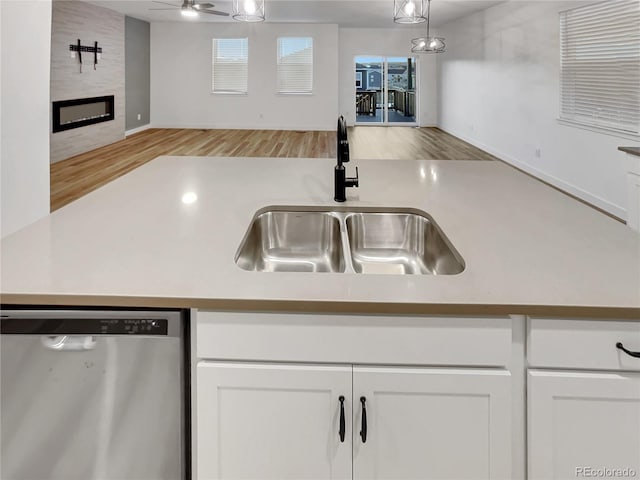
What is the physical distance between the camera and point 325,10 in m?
10.3

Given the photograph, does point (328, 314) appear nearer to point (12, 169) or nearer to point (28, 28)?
point (12, 169)

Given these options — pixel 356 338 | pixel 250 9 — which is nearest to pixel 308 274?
pixel 356 338

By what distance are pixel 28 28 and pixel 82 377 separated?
5.15 feet

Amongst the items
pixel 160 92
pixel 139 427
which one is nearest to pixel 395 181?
pixel 139 427

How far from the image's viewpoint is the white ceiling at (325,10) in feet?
30.5

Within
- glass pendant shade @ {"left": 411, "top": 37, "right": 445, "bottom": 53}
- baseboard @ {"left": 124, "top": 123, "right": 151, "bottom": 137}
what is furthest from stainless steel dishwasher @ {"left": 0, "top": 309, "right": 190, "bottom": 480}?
baseboard @ {"left": 124, "top": 123, "right": 151, "bottom": 137}

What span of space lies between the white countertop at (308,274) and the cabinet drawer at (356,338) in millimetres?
34

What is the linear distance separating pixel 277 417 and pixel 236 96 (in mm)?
12722

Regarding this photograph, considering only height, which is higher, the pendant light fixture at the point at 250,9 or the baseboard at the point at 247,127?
the baseboard at the point at 247,127

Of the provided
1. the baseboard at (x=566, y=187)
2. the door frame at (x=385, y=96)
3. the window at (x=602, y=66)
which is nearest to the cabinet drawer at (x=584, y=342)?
the baseboard at (x=566, y=187)

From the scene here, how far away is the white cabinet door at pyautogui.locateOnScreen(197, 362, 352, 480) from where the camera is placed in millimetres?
1031

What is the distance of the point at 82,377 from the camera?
1.04m

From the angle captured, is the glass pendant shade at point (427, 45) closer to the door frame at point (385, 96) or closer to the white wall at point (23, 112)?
the door frame at point (385, 96)

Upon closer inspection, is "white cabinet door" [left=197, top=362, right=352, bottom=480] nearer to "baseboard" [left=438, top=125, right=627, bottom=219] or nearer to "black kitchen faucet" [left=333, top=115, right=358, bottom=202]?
"black kitchen faucet" [left=333, top=115, right=358, bottom=202]
